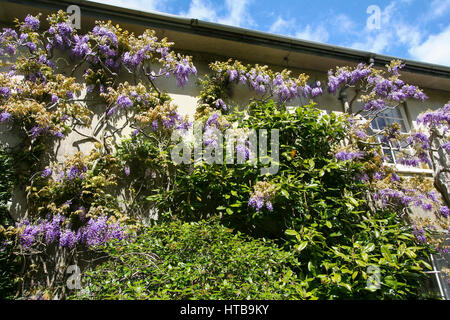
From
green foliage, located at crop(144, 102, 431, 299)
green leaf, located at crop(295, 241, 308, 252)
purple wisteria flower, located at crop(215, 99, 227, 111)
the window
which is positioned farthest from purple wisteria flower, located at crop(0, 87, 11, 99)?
the window

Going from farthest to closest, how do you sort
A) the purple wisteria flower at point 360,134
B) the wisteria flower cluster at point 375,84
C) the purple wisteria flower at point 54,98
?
the wisteria flower cluster at point 375,84 → the purple wisteria flower at point 360,134 → the purple wisteria flower at point 54,98

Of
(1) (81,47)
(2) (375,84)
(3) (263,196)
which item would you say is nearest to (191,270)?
(3) (263,196)

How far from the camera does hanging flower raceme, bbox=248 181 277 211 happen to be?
365 cm

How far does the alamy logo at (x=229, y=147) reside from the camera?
13.5 feet

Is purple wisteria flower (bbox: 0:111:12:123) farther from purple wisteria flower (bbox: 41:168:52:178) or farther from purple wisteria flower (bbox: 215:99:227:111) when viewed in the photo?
purple wisteria flower (bbox: 215:99:227:111)

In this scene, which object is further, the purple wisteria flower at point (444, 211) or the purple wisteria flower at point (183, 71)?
the purple wisteria flower at point (444, 211)

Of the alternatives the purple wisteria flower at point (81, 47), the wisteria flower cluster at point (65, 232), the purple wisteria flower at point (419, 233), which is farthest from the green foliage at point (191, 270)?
the purple wisteria flower at point (81, 47)

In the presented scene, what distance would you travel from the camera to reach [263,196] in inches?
145

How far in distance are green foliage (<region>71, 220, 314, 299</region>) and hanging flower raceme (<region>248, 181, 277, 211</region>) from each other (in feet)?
2.08

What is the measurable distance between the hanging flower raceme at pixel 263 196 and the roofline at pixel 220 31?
2.77 meters

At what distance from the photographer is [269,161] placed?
162 inches

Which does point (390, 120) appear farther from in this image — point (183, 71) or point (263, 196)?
point (183, 71)

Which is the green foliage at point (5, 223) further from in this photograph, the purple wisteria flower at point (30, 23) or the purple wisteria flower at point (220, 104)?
the purple wisteria flower at point (220, 104)

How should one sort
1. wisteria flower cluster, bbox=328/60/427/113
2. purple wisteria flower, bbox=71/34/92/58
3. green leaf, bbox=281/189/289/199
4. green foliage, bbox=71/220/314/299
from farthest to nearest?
wisteria flower cluster, bbox=328/60/427/113 < purple wisteria flower, bbox=71/34/92/58 < green leaf, bbox=281/189/289/199 < green foliage, bbox=71/220/314/299
